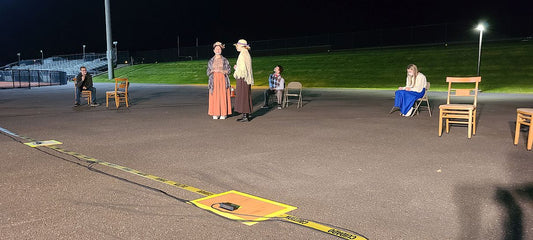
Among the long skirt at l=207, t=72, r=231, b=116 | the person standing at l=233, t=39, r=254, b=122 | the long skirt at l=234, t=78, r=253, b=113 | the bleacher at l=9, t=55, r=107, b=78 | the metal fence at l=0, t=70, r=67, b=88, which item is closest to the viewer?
the person standing at l=233, t=39, r=254, b=122

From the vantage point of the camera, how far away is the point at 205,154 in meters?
6.15

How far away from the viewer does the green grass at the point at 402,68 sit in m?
24.0

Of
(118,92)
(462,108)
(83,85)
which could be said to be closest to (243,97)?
(462,108)

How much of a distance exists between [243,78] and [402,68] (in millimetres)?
20979

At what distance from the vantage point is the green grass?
24.0 metres

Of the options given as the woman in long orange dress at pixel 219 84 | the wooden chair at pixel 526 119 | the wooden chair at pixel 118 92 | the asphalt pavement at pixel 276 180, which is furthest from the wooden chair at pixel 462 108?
the wooden chair at pixel 118 92

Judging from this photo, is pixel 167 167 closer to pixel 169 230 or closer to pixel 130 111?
pixel 169 230

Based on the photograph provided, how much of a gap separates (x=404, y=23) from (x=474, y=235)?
49358 mm

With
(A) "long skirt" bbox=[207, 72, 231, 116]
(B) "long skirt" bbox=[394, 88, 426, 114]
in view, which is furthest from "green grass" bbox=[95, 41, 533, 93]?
(A) "long skirt" bbox=[207, 72, 231, 116]

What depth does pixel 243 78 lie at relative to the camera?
9828mm

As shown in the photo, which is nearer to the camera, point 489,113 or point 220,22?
point 489,113

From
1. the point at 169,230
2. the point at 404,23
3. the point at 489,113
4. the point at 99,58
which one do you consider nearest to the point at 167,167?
the point at 169,230

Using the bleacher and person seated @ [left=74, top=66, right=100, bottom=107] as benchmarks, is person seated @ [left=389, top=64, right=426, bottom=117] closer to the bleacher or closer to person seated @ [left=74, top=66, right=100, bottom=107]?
person seated @ [left=74, top=66, right=100, bottom=107]

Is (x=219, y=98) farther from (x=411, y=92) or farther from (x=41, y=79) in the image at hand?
(x=41, y=79)
